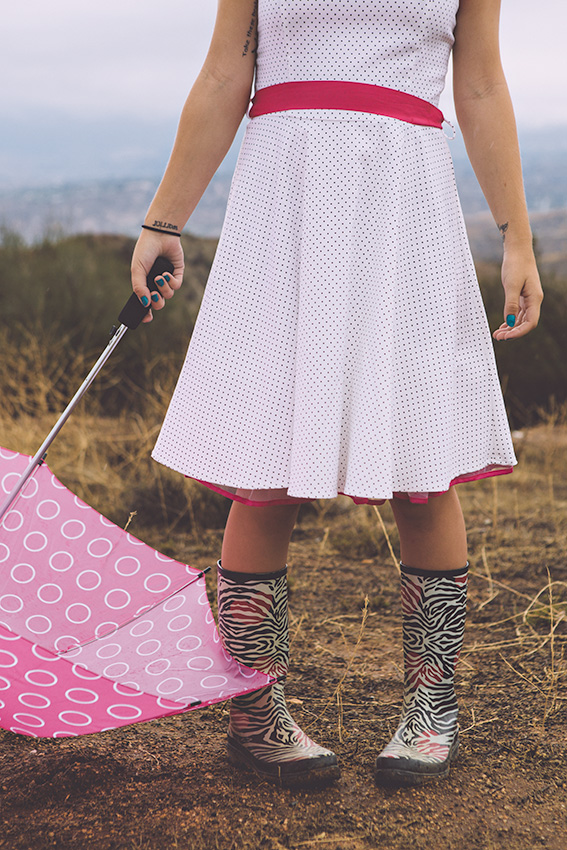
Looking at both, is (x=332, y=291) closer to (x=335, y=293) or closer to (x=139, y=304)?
(x=335, y=293)

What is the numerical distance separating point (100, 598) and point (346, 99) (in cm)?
99

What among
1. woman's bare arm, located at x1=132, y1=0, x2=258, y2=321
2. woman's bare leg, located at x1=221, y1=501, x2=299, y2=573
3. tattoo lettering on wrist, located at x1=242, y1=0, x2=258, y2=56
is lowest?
woman's bare leg, located at x1=221, y1=501, x2=299, y2=573

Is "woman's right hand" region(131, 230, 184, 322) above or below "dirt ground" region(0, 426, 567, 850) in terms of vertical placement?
above

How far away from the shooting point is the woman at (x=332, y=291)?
1.32 m

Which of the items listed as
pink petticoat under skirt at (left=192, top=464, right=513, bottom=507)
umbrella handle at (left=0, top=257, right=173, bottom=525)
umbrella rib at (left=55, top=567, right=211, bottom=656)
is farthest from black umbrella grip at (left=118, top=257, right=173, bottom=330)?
umbrella rib at (left=55, top=567, right=211, bottom=656)

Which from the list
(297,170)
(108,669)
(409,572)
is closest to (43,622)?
(108,669)

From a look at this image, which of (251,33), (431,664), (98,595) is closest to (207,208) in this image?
(251,33)

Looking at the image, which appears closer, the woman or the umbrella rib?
the woman

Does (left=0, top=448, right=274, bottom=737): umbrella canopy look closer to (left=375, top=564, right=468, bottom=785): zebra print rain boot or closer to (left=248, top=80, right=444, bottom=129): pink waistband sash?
(left=375, top=564, right=468, bottom=785): zebra print rain boot

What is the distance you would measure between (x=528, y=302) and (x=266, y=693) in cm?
84

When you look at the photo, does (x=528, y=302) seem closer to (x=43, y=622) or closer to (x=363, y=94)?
(x=363, y=94)

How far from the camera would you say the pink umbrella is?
4.47 ft

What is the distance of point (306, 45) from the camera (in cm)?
136

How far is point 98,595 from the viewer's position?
1558mm
